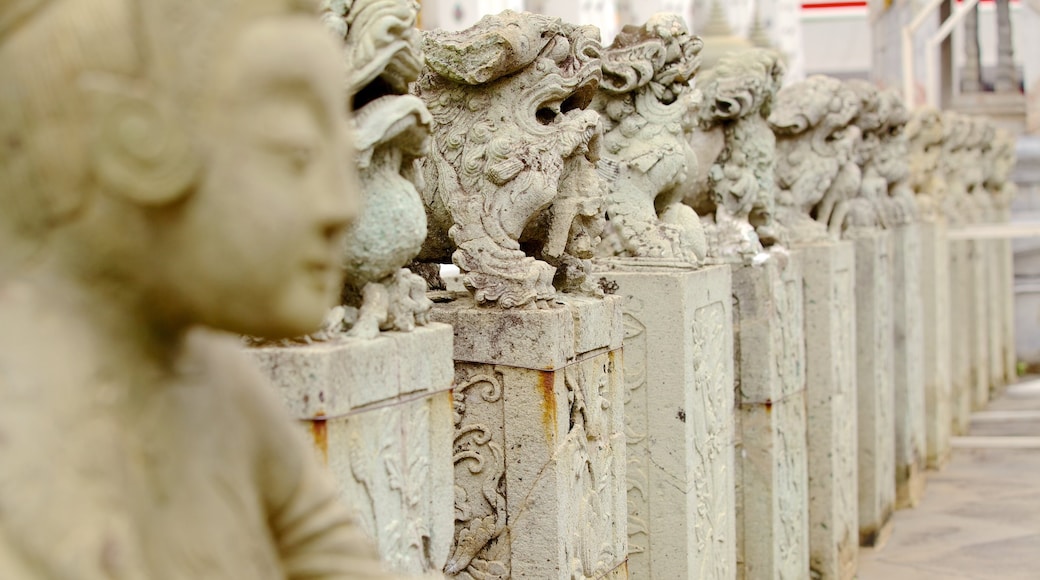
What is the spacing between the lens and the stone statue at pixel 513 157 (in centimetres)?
368

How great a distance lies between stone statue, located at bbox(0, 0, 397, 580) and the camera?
49.4 inches

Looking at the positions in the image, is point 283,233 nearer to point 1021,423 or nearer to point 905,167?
point 905,167

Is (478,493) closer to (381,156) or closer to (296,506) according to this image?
(381,156)

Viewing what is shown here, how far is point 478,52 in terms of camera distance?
149 inches

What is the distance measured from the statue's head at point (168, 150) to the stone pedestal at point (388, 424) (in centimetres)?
113

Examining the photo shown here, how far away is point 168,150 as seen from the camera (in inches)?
49.9

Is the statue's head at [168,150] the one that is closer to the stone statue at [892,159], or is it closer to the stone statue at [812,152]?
the stone statue at [812,152]

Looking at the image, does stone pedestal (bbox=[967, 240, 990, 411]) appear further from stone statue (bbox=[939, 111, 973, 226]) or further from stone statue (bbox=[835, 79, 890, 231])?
stone statue (bbox=[835, 79, 890, 231])

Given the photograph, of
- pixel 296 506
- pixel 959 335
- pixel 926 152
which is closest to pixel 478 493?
pixel 296 506

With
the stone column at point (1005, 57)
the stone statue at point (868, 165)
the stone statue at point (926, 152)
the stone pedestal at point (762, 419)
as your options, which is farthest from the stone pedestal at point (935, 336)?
the stone column at point (1005, 57)

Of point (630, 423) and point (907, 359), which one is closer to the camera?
point (630, 423)

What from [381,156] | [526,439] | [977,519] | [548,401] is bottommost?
[977,519]

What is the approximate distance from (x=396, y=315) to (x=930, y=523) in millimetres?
6675

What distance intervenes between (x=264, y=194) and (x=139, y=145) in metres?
0.12
